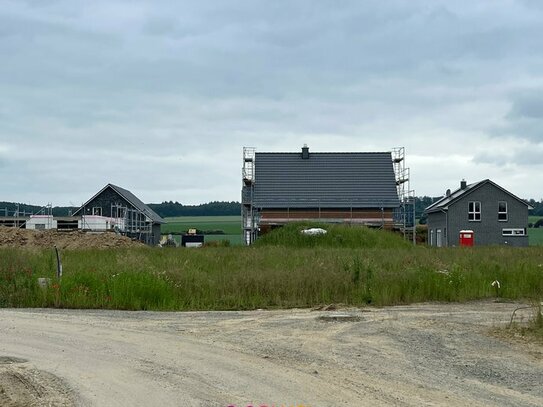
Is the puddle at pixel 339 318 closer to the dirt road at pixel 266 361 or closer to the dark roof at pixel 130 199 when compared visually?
the dirt road at pixel 266 361

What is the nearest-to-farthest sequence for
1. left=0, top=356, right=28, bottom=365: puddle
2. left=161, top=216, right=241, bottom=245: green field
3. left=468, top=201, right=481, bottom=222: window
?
left=0, top=356, right=28, bottom=365: puddle, left=468, top=201, right=481, bottom=222: window, left=161, top=216, right=241, bottom=245: green field

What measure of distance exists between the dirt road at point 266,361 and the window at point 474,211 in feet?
146

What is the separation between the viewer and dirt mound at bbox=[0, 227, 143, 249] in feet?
125

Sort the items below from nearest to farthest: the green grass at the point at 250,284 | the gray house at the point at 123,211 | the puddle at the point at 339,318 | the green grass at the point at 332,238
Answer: the puddle at the point at 339,318 → the green grass at the point at 250,284 → the green grass at the point at 332,238 → the gray house at the point at 123,211

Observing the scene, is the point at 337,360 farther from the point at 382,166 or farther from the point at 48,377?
the point at 382,166

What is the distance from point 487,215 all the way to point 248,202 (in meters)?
20.5

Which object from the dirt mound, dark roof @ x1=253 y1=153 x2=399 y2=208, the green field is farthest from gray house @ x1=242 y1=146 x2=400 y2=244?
the green field

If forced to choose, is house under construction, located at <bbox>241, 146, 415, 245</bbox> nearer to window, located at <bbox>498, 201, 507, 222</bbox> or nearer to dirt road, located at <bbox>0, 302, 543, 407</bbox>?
window, located at <bbox>498, 201, 507, 222</bbox>

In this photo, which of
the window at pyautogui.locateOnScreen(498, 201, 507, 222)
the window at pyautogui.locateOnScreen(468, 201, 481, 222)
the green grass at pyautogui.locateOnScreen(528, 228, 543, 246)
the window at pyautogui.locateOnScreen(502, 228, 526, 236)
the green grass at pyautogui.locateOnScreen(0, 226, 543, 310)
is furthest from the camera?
the green grass at pyautogui.locateOnScreen(528, 228, 543, 246)

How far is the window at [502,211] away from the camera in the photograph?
5606 cm

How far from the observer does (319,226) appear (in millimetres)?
40188

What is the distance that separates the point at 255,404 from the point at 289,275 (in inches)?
449

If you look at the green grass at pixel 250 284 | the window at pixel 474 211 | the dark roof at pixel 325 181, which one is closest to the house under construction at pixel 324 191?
the dark roof at pixel 325 181

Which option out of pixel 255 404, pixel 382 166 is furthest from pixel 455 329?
pixel 382 166
